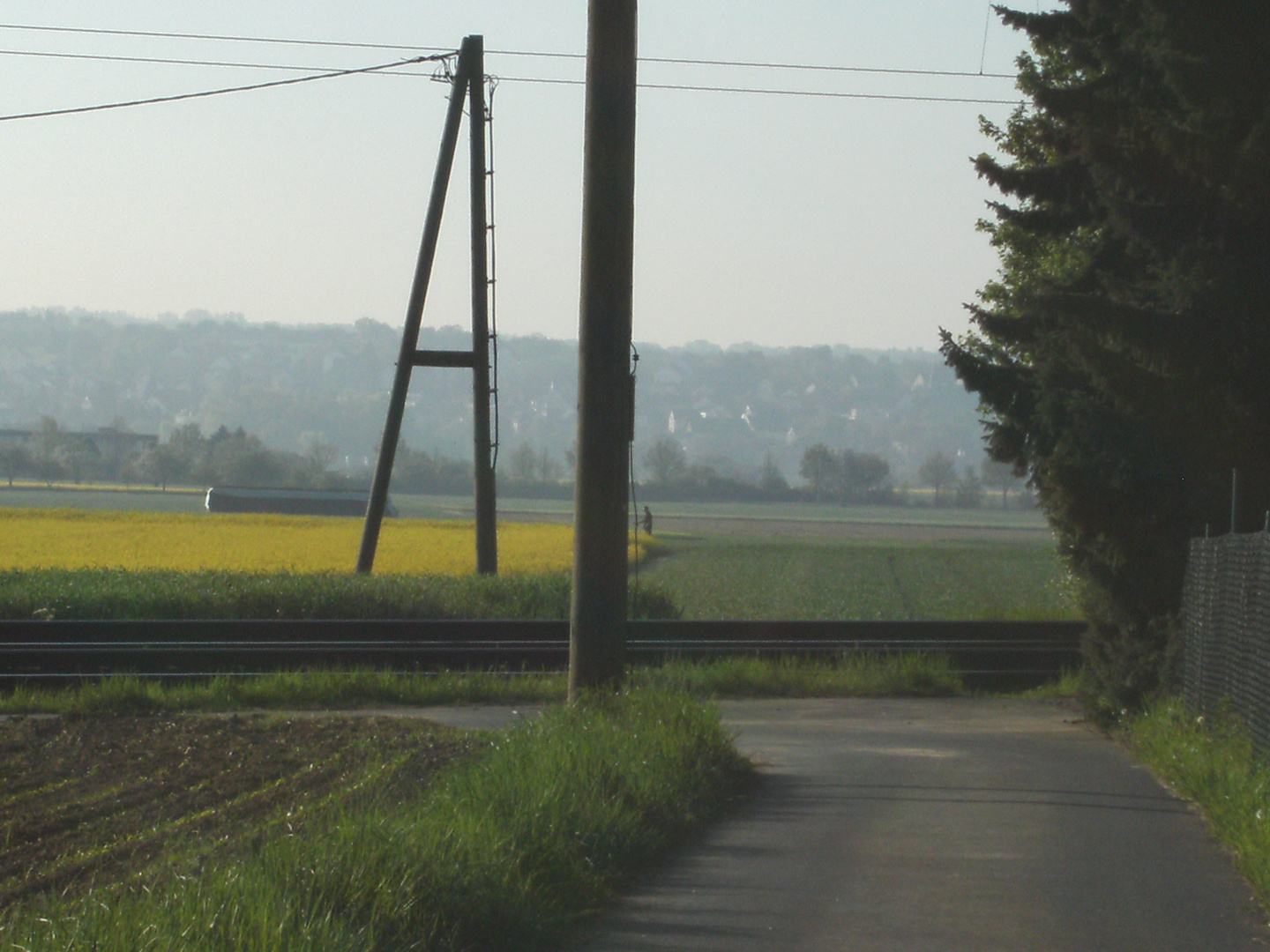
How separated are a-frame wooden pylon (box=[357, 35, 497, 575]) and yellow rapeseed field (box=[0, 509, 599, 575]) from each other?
350 centimetres

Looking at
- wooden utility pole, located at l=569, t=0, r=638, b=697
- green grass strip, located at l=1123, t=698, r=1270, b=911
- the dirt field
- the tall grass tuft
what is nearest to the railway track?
the tall grass tuft

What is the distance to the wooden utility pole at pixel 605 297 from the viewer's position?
8.66 metres

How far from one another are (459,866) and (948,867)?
2506mm

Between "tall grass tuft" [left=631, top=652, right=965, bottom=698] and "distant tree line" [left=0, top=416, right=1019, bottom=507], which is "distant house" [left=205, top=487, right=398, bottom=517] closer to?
"distant tree line" [left=0, top=416, right=1019, bottom=507]

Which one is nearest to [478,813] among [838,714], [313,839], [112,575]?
[313,839]

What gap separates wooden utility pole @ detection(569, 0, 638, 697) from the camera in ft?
28.4

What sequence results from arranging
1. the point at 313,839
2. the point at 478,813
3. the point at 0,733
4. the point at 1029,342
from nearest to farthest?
1. the point at 313,839
2. the point at 478,813
3. the point at 0,733
4. the point at 1029,342

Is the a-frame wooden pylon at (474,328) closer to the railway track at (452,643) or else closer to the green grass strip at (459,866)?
the railway track at (452,643)

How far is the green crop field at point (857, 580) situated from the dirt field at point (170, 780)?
40.7ft

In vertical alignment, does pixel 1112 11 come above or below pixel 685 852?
above

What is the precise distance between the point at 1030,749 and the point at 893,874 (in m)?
4.46

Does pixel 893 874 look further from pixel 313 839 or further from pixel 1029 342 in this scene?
pixel 1029 342

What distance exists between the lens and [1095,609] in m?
11.3

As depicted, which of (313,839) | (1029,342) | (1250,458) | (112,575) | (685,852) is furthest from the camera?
(112,575)
